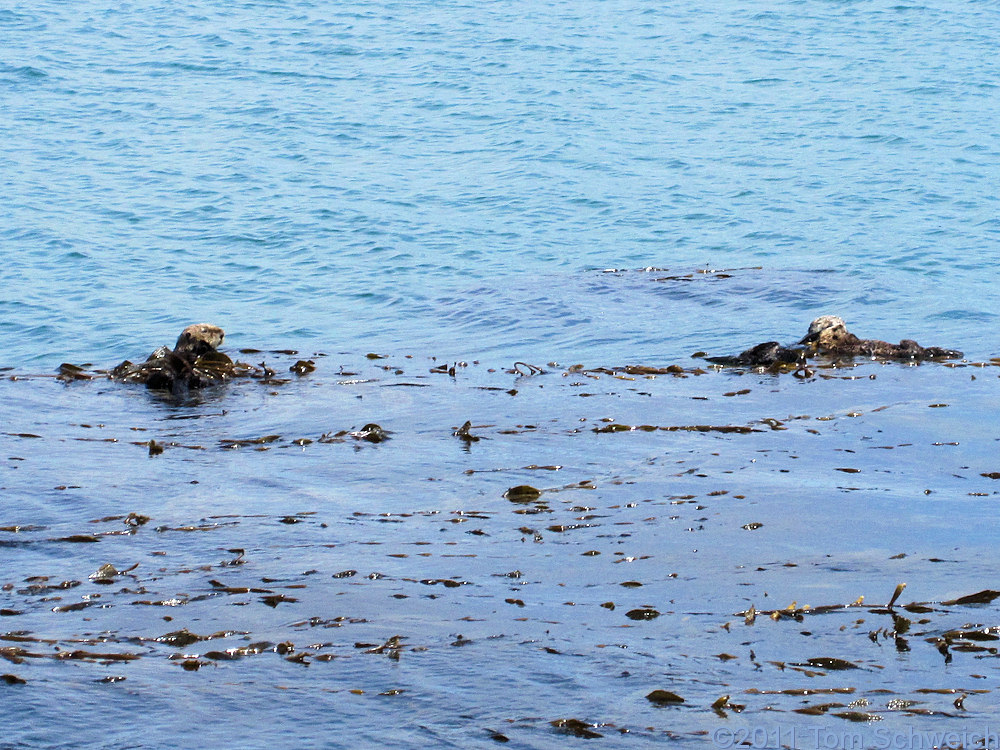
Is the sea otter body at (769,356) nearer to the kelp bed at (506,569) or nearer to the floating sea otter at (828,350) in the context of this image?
the floating sea otter at (828,350)

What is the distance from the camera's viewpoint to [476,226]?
16.6 meters

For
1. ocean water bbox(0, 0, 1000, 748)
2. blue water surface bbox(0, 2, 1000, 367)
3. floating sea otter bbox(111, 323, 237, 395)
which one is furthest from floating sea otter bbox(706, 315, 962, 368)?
floating sea otter bbox(111, 323, 237, 395)

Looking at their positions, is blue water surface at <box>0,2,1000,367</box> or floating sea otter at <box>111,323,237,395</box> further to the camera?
blue water surface at <box>0,2,1000,367</box>

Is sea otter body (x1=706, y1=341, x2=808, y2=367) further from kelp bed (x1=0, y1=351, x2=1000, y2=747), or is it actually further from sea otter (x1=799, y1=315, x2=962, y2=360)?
kelp bed (x1=0, y1=351, x2=1000, y2=747)

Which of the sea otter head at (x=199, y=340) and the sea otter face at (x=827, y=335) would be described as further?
the sea otter face at (x=827, y=335)

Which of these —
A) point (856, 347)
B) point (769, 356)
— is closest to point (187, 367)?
point (769, 356)

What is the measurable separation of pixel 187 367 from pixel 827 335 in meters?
5.82

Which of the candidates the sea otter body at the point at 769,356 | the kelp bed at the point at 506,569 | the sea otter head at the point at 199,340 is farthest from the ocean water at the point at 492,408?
the sea otter head at the point at 199,340

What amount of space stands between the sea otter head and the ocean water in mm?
654

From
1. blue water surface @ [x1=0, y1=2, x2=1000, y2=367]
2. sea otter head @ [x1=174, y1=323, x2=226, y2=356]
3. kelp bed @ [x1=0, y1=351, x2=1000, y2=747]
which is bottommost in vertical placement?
kelp bed @ [x1=0, y1=351, x2=1000, y2=747]

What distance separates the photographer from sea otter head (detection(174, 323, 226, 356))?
10125 mm

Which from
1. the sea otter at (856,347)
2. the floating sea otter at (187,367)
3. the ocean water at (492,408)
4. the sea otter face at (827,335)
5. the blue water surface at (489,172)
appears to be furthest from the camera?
the blue water surface at (489,172)

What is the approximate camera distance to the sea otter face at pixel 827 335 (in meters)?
10.5

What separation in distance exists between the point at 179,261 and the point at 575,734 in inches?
494
